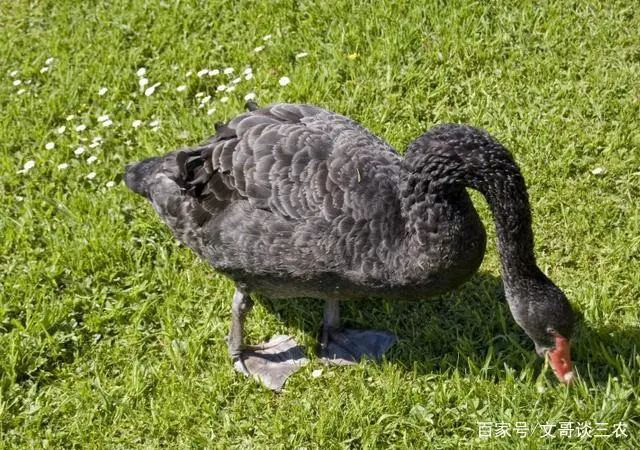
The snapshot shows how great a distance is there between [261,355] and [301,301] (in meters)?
0.50

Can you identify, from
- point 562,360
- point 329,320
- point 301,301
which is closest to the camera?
point 562,360

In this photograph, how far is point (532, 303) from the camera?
146 inches

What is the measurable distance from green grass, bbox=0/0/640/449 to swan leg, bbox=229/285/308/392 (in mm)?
73

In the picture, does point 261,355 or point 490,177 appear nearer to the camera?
point 490,177

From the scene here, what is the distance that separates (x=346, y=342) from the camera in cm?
462

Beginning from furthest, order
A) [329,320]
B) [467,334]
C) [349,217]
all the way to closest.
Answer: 1. [329,320]
2. [467,334]
3. [349,217]

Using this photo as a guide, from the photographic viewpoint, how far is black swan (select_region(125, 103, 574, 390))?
3.73 metres

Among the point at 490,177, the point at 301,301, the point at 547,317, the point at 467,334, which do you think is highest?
the point at 490,177

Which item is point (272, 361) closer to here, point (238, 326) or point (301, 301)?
point (238, 326)

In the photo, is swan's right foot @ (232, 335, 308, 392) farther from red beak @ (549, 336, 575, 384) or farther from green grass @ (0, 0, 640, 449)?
red beak @ (549, 336, 575, 384)

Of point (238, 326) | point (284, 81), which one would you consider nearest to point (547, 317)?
point (238, 326)

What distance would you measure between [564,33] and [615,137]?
120cm

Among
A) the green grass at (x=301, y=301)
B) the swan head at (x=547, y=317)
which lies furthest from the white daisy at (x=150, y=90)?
the swan head at (x=547, y=317)

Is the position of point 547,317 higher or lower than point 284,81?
higher
